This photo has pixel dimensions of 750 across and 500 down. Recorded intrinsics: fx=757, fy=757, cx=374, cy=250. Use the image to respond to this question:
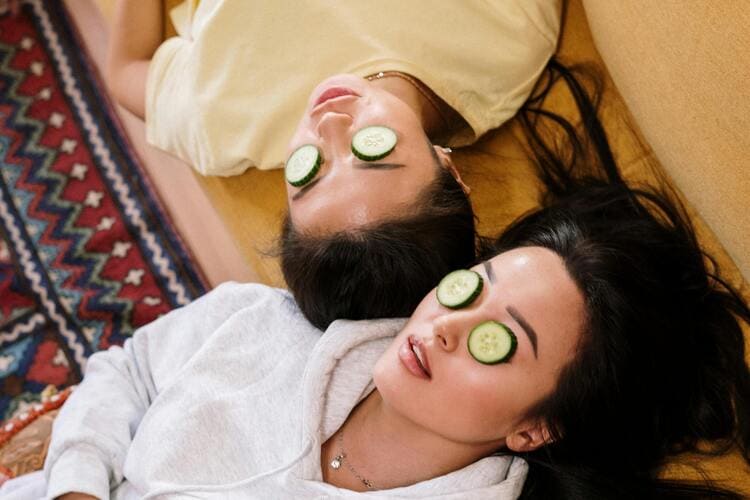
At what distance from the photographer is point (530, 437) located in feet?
4.19

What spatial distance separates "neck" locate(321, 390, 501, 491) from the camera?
1.34 metres

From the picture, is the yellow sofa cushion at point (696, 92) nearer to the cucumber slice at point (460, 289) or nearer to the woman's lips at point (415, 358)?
the cucumber slice at point (460, 289)

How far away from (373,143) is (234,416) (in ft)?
1.96

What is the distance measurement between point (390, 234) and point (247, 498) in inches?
21.4

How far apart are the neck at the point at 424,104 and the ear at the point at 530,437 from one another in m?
0.69

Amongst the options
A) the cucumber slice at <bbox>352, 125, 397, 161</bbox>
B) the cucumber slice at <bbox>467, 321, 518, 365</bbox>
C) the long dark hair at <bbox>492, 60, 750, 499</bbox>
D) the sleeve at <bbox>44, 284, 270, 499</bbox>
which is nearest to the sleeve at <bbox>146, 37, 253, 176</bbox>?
the sleeve at <bbox>44, 284, 270, 499</bbox>

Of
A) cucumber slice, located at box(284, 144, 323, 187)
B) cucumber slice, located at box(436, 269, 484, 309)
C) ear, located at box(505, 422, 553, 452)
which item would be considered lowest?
ear, located at box(505, 422, 553, 452)

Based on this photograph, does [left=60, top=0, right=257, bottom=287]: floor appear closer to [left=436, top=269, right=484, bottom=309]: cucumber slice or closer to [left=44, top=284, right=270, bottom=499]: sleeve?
[left=44, top=284, right=270, bottom=499]: sleeve

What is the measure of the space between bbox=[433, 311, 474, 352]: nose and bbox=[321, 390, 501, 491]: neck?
210 millimetres

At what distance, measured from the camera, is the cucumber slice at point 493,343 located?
1160 mm

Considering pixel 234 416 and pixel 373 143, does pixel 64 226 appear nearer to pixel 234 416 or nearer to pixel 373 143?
pixel 234 416

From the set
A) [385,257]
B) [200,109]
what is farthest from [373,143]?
[200,109]

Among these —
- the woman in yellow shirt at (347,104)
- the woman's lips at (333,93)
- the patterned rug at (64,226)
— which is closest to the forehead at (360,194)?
the woman in yellow shirt at (347,104)

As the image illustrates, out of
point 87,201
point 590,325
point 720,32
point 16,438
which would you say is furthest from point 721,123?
point 87,201
